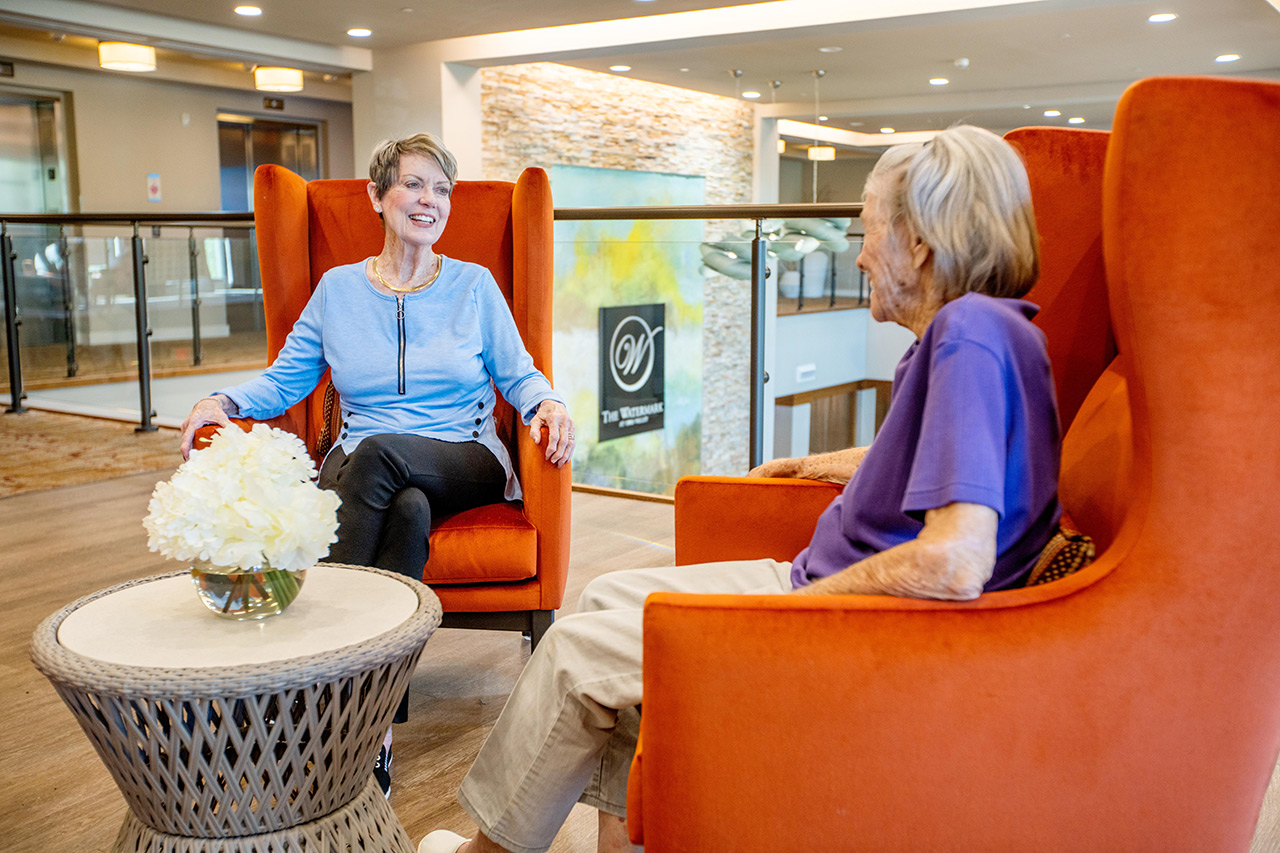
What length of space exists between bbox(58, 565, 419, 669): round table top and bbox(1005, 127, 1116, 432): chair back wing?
0.96 metres

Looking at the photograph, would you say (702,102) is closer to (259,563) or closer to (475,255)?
(475,255)

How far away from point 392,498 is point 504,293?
742 millimetres

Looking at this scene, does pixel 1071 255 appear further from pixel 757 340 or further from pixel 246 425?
pixel 757 340

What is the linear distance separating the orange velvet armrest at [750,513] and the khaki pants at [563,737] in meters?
0.36

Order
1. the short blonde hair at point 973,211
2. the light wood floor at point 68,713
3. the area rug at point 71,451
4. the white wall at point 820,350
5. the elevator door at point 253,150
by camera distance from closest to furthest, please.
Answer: the short blonde hair at point 973,211 → the light wood floor at point 68,713 → the area rug at point 71,451 → the white wall at point 820,350 → the elevator door at point 253,150

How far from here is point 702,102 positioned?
12.0 meters

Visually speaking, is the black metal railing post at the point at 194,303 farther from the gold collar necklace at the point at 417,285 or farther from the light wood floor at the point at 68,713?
the gold collar necklace at the point at 417,285

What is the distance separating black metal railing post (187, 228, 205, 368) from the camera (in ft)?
22.8

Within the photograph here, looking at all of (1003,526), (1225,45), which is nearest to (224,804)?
(1003,526)

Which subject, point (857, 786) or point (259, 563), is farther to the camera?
point (259, 563)

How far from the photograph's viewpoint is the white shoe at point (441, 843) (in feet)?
4.66

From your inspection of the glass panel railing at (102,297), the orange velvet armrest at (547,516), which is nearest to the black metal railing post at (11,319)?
the glass panel railing at (102,297)

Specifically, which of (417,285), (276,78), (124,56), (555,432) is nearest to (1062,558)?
(555,432)

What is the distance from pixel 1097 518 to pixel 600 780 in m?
0.68
